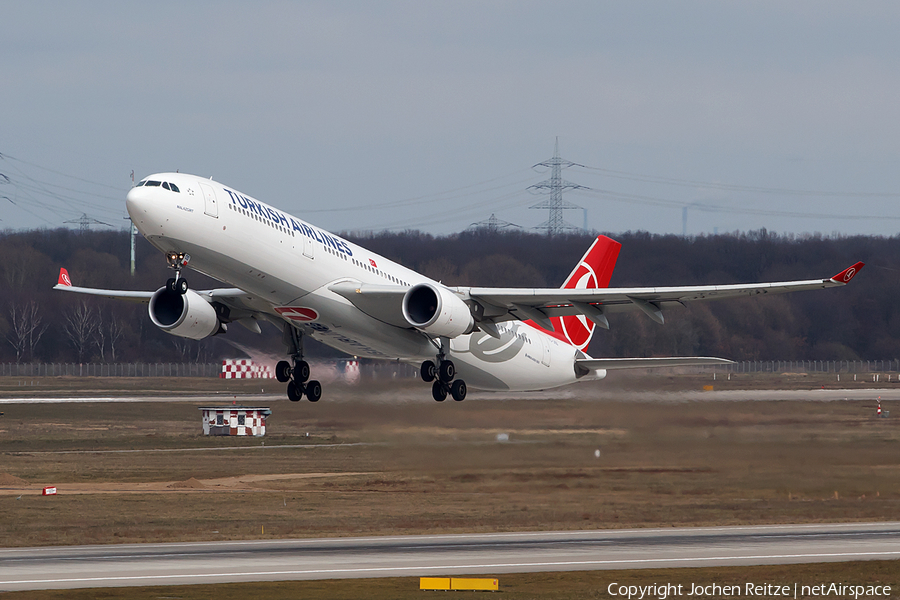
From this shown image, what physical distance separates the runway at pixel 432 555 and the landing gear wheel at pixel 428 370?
200 inches

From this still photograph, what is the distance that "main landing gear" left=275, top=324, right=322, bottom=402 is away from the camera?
4003 centimetres

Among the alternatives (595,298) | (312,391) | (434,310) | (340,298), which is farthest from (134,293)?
(595,298)

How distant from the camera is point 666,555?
3300 cm

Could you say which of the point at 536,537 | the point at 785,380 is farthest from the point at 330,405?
the point at 785,380

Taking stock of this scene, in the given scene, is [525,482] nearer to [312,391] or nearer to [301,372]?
[312,391]

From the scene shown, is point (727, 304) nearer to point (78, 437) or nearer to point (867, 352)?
point (867, 352)

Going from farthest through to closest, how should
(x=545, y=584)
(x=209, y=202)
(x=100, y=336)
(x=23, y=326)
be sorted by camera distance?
(x=23, y=326) → (x=100, y=336) → (x=209, y=202) → (x=545, y=584)

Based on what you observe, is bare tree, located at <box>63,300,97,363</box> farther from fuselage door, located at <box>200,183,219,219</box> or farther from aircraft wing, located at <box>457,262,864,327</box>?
fuselage door, located at <box>200,183,219,219</box>

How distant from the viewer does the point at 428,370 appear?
123 ft

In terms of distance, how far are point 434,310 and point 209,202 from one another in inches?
298

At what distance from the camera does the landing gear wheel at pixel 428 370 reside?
3753 cm

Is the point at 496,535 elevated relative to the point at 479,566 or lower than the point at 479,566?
lower

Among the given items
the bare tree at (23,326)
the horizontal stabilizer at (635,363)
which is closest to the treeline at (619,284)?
the bare tree at (23,326)

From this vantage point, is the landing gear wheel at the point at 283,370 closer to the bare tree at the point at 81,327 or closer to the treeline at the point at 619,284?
the treeline at the point at 619,284
